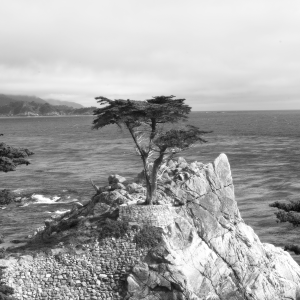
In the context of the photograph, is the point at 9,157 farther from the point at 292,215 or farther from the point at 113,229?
the point at 292,215

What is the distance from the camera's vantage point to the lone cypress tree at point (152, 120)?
84.2ft

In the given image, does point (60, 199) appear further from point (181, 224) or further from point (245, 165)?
point (245, 165)

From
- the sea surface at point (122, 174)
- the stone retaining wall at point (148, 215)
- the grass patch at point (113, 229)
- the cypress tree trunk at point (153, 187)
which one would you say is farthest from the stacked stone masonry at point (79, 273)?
the sea surface at point (122, 174)

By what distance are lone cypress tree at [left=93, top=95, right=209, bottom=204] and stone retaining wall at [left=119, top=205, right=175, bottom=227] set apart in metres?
1.04

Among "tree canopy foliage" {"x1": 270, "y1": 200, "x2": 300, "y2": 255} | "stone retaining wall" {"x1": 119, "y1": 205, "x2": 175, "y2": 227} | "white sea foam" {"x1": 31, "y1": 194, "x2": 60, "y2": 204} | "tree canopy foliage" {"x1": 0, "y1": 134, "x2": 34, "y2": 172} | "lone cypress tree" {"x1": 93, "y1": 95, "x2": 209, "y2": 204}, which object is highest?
"lone cypress tree" {"x1": 93, "y1": 95, "x2": 209, "y2": 204}

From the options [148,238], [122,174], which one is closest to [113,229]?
[148,238]

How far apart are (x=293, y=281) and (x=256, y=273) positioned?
297 centimetres

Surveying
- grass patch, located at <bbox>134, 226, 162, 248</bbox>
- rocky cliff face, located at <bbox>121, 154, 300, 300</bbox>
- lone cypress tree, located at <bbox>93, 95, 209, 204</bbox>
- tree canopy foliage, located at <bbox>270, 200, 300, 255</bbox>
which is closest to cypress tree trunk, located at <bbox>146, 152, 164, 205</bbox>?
lone cypress tree, located at <bbox>93, 95, 209, 204</bbox>

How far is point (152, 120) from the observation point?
2655cm

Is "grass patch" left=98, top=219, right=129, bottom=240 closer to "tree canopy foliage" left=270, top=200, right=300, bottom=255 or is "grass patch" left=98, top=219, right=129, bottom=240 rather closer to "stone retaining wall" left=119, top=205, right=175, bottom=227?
"stone retaining wall" left=119, top=205, right=175, bottom=227

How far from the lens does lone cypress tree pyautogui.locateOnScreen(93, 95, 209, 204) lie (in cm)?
2566

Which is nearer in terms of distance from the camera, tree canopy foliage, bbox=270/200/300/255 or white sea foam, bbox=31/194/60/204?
tree canopy foliage, bbox=270/200/300/255

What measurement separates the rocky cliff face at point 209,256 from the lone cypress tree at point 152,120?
2418mm

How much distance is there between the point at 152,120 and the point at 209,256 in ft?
26.3
